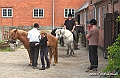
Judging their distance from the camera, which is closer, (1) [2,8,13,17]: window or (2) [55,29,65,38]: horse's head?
(2) [55,29,65,38]: horse's head

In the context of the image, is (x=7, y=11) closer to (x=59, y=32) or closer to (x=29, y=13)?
(x=29, y=13)

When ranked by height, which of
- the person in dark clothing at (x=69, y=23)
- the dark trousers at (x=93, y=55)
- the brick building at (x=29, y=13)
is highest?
the brick building at (x=29, y=13)

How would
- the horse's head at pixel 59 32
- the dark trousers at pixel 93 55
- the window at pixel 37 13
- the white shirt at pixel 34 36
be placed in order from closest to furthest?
1. the dark trousers at pixel 93 55
2. the white shirt at pixel 34 36
3. the horse's head at pixel 59 32
4. the window at pixel 37 13

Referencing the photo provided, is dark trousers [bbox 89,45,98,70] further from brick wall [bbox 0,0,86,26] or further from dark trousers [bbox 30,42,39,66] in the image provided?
brick wall [bbox 0,0,86,26]

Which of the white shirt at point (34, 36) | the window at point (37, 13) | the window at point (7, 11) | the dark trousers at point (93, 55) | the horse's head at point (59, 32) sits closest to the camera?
the dark trousers at point (93, 55)

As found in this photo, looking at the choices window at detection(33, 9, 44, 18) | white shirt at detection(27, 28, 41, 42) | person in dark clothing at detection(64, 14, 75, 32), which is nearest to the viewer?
white shirt at detection(27, 28, 41, 42)

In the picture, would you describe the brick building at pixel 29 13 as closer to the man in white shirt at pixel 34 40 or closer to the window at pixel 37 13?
the window at pixel 37 13

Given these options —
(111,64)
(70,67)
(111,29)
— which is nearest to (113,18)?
(111,29)

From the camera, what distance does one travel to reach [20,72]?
12023mm

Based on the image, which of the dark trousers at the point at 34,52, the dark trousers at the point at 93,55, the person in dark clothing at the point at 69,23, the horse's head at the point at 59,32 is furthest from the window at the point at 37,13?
the dark trousers at the point at 93,55

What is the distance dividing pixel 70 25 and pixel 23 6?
80.9 ft

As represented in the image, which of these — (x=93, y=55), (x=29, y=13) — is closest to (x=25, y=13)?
(x=29, y=13)

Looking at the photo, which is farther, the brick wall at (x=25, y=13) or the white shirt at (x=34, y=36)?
the brick wall at (x=25, y=13)

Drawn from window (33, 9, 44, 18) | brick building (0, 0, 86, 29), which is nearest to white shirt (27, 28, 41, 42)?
brick building (0, 0, 86, 29)
